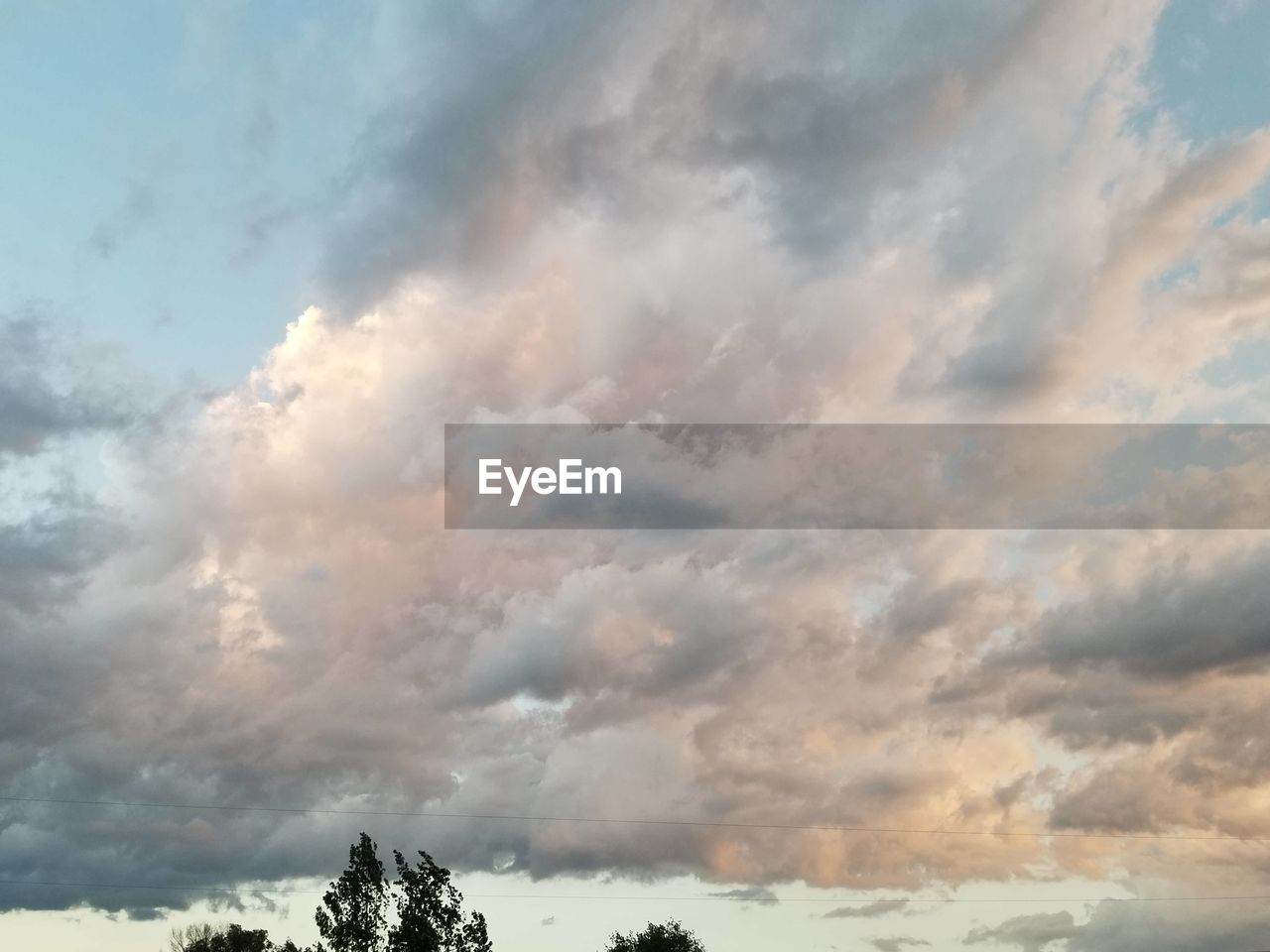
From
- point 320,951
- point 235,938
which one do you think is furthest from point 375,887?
point 235,938

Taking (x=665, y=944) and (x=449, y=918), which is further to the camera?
(x=665, y=944)

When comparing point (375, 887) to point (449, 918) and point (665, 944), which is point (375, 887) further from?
point (665, 944)

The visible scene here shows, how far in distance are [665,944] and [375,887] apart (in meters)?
83.8

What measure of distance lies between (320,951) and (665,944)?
8480 cm

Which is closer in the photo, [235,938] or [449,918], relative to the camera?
[449,918]

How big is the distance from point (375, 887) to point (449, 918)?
8815mm

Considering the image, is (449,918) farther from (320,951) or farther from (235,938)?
(235,938)

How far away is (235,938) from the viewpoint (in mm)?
193375

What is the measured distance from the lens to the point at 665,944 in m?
200

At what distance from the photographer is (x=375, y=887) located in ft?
427

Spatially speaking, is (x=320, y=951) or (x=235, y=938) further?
(x=235, y=938)

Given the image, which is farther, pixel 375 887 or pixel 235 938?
pixel 235 938

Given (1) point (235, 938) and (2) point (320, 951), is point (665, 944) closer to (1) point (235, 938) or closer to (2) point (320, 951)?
(1) point (235, 938)

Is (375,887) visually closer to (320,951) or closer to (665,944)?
(320,951)
